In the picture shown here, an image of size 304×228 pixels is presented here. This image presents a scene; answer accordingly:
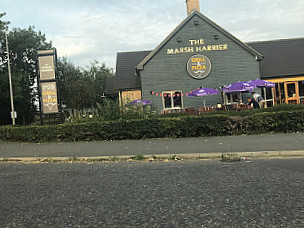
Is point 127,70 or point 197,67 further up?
point 127,70

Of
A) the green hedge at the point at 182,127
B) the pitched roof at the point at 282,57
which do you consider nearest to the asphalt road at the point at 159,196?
the green hedge at the point at 182,127

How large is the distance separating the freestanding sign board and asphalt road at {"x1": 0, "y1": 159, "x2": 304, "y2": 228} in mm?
9246

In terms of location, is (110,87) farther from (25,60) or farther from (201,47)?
(25,60)

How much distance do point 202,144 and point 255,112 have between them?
12.2ft

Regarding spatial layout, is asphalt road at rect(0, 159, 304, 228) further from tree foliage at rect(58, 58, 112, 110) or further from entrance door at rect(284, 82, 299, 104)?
tree foliage at rect(58, 58, 112, 110)

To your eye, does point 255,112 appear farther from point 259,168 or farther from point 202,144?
point 259,168

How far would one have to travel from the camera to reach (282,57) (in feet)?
84.6

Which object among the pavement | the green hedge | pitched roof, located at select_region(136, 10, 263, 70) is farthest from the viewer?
pitched roof, located at select_region(136, 10, 263, 70)

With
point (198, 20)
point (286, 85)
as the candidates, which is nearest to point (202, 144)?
point (198, 20)

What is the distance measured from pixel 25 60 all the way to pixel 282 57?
37877 millimetres

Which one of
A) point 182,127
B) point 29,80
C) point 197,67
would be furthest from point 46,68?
point 29,80

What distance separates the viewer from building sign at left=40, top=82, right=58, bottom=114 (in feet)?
52.9

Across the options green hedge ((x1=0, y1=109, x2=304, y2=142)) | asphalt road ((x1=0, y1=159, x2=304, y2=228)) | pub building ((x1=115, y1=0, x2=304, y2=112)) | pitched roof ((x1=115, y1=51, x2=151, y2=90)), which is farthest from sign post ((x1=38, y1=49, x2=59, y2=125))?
asphalt road ((x1=0, y1=159, x2=304, y2=228))

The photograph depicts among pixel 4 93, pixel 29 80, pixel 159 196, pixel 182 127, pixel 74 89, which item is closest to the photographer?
pixel 159 196
